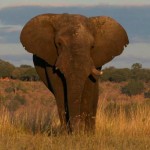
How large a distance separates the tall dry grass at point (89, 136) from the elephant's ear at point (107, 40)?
157 cm

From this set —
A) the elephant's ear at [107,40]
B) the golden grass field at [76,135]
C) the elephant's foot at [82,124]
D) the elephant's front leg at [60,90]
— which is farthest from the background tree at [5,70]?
the elephant's front leg at [60,90]

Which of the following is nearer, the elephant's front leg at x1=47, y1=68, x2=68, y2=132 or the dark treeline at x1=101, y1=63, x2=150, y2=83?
the elephant's front leg at x1=47, y1=68, x2=68, y2=132

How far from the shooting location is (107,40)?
43.6 feet

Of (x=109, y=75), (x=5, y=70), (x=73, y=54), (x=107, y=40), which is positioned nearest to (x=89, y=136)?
(x=73, y=54)

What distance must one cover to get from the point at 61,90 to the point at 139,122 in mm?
2752

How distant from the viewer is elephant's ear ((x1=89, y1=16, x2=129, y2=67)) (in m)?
13.0

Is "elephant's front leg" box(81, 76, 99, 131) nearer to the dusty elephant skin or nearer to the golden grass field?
the dusty elephant skin

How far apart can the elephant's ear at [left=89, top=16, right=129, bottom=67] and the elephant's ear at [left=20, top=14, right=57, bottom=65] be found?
33.6 inches

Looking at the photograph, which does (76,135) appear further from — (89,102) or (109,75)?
(109,75)

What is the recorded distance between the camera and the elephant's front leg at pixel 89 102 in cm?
1280

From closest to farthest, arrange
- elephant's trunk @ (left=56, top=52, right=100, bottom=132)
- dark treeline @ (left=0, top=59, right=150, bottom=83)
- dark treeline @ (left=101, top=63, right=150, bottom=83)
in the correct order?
1. elephant's trunk @ (left=56, top=52, right=100, bottom=132)
2. dark treeline @ (left=0, top=59, right=150, bottom=83)
3. dark treeline @ (left=101, top=63, right=150, bottom=83)

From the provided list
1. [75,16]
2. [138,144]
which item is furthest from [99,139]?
[75,16]

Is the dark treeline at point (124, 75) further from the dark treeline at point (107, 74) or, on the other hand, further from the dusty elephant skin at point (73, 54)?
the dusty elephant skin at point (73, 54)

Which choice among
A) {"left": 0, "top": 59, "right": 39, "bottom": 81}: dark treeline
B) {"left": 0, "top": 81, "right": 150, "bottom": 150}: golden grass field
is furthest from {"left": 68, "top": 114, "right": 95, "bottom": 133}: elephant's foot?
{"left": 0, "top": 59, "right": 39, "bottom": 81}: dark treeline
